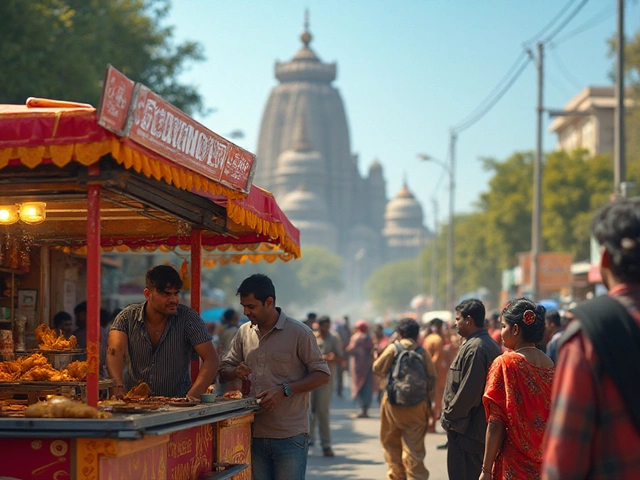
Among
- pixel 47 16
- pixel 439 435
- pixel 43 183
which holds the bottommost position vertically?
pixel 439 435

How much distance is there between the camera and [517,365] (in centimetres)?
584

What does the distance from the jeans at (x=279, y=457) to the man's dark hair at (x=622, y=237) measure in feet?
11.3

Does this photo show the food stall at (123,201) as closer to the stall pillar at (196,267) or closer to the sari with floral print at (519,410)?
the stall pillar at (196,267)

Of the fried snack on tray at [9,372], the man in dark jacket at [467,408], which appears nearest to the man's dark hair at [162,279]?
the fried snack on tray at [9,372]

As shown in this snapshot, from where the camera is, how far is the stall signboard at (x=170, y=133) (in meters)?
4.76

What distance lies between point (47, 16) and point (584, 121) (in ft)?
227

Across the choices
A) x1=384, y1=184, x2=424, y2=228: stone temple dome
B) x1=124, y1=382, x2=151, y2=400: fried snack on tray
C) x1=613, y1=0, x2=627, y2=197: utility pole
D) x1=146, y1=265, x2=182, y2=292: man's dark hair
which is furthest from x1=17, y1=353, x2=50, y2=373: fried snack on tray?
x1=384, y1=184, x2=424, y2=228: stone temple dome

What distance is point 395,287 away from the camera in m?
147

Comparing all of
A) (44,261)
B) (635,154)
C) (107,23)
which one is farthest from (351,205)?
(44,261)

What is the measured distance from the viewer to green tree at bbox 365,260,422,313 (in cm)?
14512

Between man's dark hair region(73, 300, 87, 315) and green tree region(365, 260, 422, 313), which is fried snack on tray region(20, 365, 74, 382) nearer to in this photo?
man's dark hair region(73, 300, 87, 315)

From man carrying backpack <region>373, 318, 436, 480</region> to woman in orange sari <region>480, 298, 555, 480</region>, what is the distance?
3858 millimetres

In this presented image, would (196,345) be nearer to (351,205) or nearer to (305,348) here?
(305,348)

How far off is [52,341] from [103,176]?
3.98m
